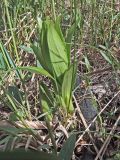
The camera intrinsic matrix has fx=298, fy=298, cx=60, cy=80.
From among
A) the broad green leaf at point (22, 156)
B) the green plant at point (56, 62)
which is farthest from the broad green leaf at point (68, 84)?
the broad green leaf at point (22, 156)

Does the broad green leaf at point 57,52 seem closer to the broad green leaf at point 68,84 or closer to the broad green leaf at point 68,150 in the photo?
the broad green leaf at point 68,84

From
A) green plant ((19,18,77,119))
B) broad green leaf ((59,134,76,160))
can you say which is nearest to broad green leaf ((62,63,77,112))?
green plant ((19,18,77,119))

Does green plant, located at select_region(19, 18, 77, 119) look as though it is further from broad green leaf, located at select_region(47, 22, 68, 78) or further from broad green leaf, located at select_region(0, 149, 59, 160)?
broad green leaf, located at select_region(0, 149, 59, 160)

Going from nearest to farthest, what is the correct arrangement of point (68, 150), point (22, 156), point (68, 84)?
point (22, 156) → point (68, 150) → point (68, 84)

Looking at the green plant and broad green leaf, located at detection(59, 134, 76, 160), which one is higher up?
the green plant

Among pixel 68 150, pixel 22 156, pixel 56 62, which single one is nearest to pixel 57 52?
pixel 56 62

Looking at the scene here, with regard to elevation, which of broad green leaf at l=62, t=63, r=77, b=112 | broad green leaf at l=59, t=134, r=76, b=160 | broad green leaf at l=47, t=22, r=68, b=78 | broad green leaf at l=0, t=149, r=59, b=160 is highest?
broad green leaf at l=0, t=149, r=59, b=160

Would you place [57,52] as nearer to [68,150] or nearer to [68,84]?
[68,84]
